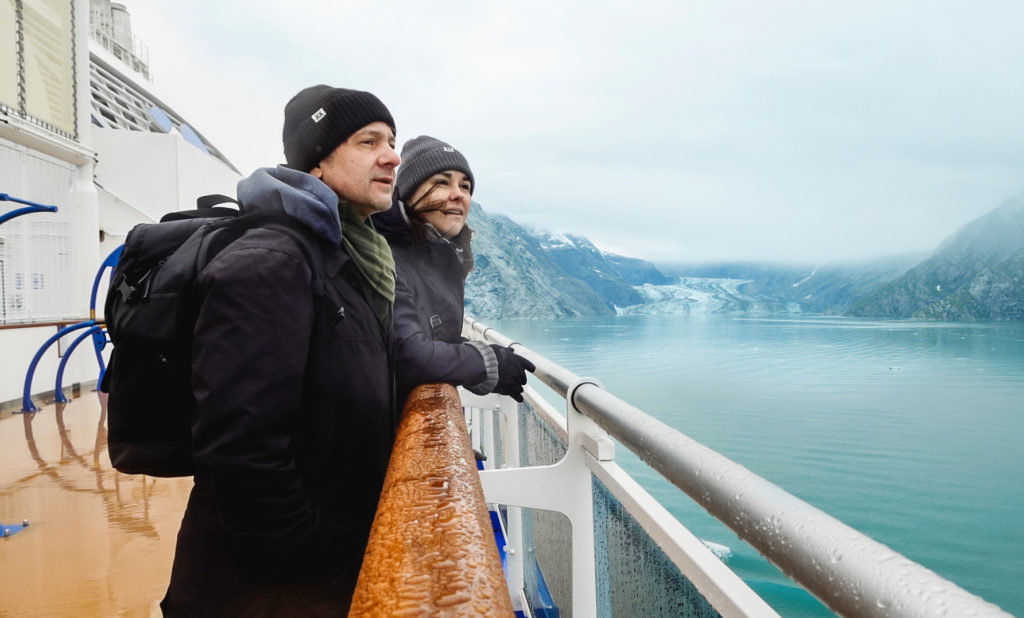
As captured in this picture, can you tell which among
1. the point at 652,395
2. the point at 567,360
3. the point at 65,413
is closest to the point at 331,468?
the point at 65,413

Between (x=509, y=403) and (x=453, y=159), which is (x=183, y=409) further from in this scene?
(x=509, y=403)

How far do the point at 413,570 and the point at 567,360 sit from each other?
139 feet

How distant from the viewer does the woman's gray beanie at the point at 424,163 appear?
5.62ft

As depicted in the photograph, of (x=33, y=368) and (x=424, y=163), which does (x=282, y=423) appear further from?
(x=33, y=368)

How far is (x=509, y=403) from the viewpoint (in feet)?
7.07

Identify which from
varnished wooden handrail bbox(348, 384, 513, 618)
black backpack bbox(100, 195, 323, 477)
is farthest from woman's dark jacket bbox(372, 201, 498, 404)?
varnished wooden handrail bbox(348, 384, 513, 618)

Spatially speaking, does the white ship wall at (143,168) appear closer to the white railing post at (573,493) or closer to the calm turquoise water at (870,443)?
the calm turquoise water at (870,443)

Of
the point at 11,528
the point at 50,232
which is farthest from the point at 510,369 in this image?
the point at 50,232

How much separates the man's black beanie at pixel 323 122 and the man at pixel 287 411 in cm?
15

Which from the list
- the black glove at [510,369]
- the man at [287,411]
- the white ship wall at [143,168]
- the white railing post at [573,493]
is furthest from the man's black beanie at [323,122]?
the white ship wall at [143,168]

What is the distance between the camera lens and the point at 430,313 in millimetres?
1596

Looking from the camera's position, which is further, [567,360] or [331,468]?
[567,360]

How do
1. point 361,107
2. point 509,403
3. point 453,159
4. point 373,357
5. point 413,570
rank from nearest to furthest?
point 413,570 < point 373,357 < point 361,107 < point 453,159 < point 509,403

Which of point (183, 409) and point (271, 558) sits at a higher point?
point (183, 409)
